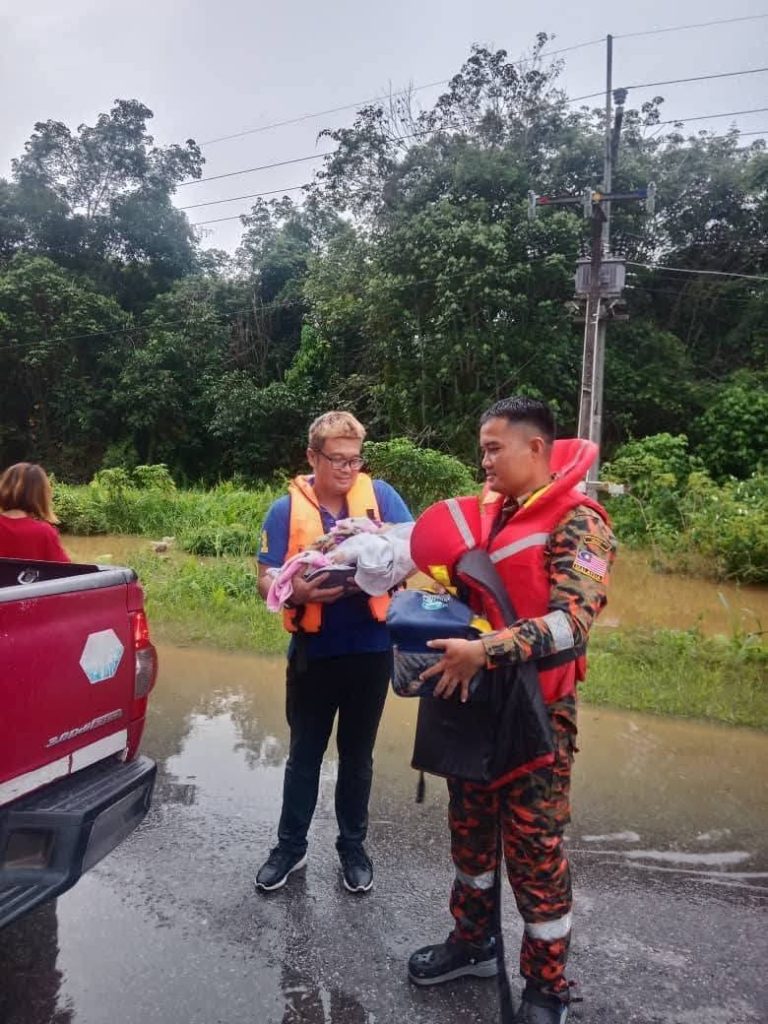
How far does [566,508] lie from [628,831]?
2090 millimetres

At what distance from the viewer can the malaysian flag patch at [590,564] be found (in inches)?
79.6

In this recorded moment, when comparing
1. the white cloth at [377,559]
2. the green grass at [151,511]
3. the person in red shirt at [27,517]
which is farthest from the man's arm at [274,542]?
the green grass at [151,511]

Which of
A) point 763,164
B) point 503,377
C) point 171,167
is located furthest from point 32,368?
point 763,164

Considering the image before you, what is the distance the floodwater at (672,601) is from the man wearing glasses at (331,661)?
5609mm

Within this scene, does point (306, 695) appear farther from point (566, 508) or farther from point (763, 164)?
point (763, 164)

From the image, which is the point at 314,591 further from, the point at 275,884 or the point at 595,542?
the point at 275,884

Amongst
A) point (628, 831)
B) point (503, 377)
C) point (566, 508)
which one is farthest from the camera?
point (503, 377)

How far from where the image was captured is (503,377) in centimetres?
1745

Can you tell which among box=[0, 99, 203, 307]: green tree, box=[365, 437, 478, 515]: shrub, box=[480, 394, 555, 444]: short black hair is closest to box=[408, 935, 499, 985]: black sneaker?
box=[480, 394, 555, 444]: short black hair

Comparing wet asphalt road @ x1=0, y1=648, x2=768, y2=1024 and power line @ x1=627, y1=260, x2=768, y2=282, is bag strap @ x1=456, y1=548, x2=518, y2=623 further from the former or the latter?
power line @ x1=627, y1=260, x2=768, y2=282

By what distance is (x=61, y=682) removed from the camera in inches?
84.8

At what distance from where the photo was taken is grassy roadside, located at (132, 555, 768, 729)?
5.10 m

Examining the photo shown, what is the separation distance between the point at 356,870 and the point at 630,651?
4.10 m

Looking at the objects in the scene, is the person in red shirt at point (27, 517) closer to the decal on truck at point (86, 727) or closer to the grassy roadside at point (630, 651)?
the decal on truck at point (86, 727)
